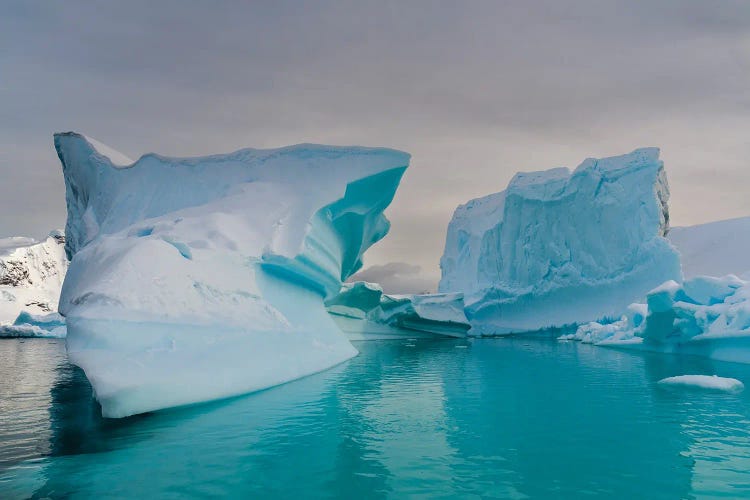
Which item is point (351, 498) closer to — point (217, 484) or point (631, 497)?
point (217, 484)

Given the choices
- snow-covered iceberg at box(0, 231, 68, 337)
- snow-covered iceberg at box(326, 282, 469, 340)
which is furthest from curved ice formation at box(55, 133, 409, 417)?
snow-covered iceberg at box(0, 231, 68, 337)

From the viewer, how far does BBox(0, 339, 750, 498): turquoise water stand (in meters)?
3.85

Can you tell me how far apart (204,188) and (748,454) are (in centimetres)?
1045

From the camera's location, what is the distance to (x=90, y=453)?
4711 millimetres

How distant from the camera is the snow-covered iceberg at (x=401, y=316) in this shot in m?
24.0

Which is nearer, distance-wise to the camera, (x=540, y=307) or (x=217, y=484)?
(x=217, y=484)

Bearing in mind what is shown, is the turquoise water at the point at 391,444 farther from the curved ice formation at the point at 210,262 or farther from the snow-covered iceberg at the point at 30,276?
the snow-covered iceberg at the point at 30,276

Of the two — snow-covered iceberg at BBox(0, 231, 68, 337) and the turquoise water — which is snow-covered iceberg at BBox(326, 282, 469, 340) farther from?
snow-covered iceberg at BBox(0, 231, 68, 337)

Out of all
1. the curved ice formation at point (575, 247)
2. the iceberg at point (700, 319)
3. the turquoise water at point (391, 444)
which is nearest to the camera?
the turquoise water at point (391, 444)

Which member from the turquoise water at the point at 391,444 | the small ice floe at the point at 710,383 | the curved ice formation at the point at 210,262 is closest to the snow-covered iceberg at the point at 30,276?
the curved ice formation at the point at 210,262

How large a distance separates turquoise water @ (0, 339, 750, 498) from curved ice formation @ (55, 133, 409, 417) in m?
0.52

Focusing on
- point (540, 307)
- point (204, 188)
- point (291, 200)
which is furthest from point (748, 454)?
point (540, 307)

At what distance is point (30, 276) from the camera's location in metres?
56.2

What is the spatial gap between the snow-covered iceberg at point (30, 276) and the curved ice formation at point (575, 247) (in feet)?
113
